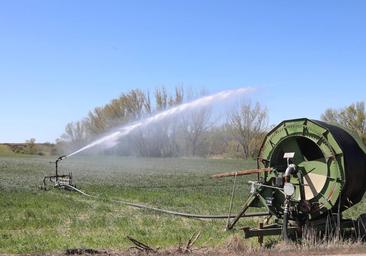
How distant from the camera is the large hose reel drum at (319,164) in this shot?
1082 cm

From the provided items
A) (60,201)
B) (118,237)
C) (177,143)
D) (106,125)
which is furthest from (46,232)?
(106,125)

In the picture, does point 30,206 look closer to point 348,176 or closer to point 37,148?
point 348,176

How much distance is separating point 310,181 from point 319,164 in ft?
1.43

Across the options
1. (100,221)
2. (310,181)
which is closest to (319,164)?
(310,181)

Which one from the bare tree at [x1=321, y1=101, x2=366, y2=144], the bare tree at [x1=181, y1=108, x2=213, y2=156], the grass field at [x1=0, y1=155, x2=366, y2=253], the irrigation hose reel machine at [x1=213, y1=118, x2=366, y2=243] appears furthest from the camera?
the bare tree at [x1=321, y1=101, x2=366, y2=144]

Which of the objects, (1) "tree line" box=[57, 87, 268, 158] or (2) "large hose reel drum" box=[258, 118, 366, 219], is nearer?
(2) "large hose reel drum" box=[258, 118, 366, 219]

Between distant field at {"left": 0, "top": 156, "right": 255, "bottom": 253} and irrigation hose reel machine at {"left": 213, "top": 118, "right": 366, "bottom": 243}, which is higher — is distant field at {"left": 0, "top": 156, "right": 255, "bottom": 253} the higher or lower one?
the lower one

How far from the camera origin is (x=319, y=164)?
1124 cm

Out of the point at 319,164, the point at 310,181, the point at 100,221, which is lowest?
the point at 100,221

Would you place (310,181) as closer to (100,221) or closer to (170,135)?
(100,221)

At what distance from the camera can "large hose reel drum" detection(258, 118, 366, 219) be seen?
10820 mm

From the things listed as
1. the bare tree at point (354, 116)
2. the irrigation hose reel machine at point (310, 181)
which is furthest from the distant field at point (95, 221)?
the bare tree at point (354, 116)

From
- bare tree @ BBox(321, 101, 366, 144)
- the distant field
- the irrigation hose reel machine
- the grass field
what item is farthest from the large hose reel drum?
bare tree @ BBox(321, 101, 366, 144)

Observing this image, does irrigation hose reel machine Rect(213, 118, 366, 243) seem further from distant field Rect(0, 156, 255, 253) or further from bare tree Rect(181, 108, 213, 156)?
bare tree Rect(181, 108, 213, 156)
